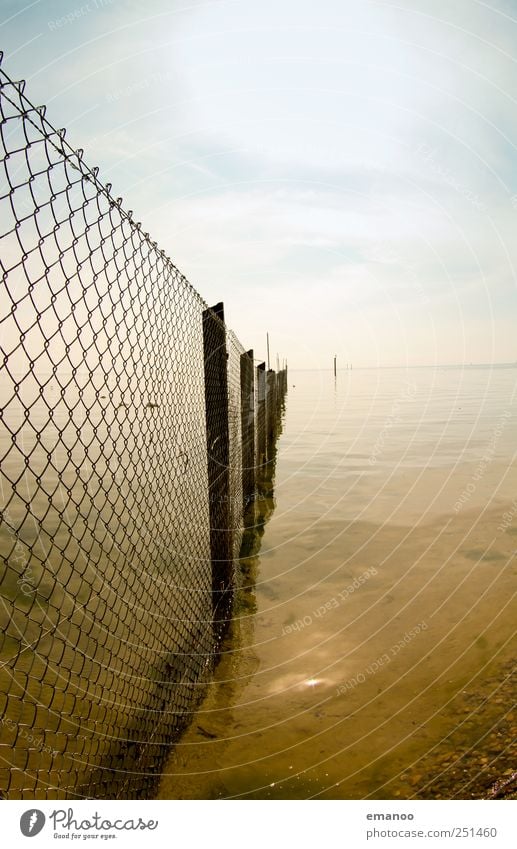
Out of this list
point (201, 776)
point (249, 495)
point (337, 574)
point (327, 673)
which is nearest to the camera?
point (201, 776)

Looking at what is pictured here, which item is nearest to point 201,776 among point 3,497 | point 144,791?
point 144,791

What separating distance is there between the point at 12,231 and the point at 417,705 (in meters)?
3.36

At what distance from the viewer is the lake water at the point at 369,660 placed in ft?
8.46

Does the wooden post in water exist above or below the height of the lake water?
above

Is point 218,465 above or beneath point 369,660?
above

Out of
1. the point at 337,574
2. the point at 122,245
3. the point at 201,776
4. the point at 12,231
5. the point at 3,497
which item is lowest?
the point at 201,776

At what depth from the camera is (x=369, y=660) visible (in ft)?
11.8

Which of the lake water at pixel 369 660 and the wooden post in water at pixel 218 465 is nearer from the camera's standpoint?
the lake water at pixel 369 660

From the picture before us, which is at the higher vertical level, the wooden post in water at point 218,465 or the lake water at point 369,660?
the wooden post in water at point 218,465

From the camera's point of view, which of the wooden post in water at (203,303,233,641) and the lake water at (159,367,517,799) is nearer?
the lake water at (159,367,517,799)

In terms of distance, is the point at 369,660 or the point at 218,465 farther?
the point at 218,465

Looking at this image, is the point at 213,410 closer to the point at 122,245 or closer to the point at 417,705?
the point at 122,245

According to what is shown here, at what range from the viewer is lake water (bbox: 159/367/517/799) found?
2.58 m

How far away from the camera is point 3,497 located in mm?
7719
